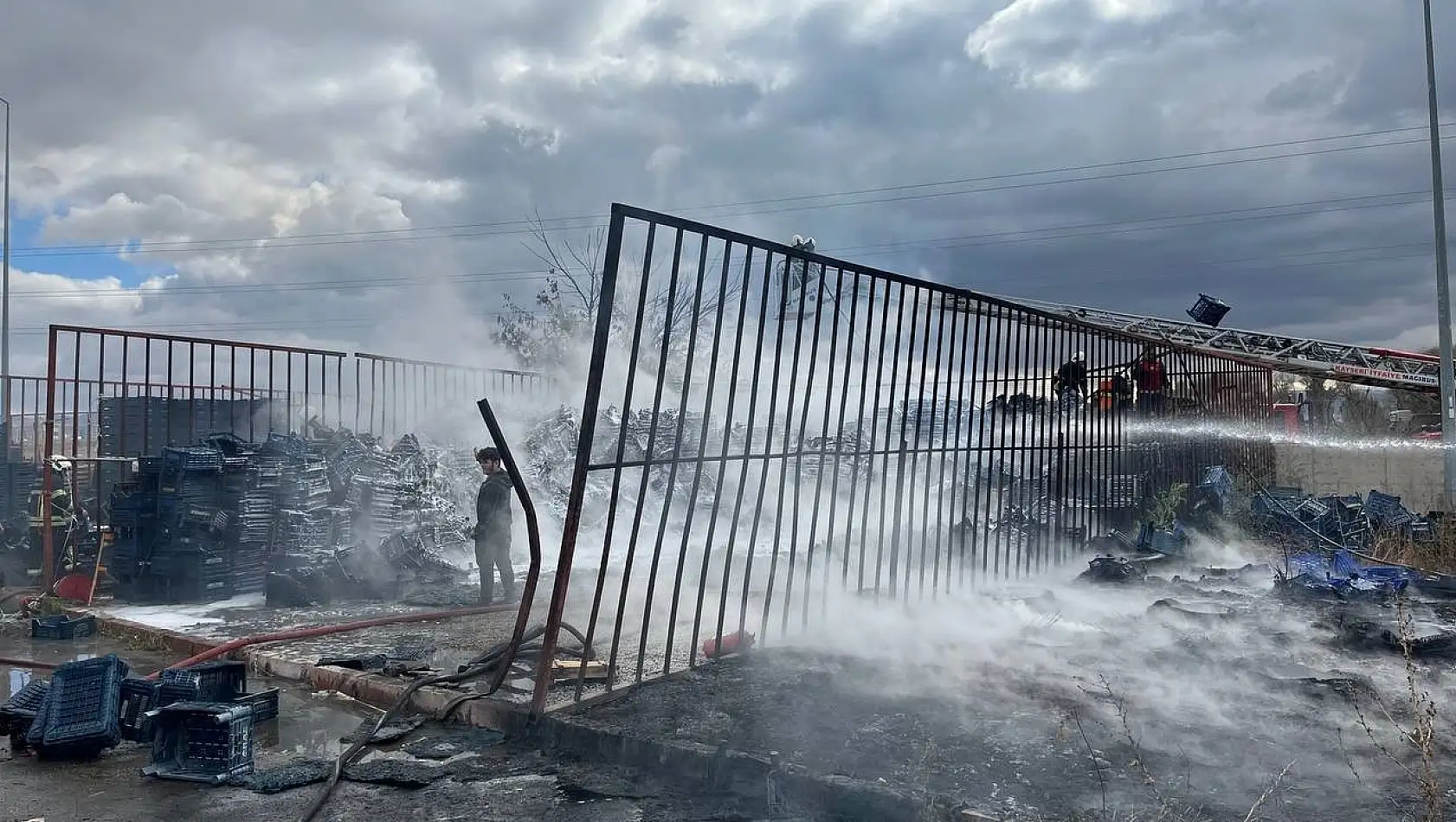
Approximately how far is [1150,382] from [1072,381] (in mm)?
2637

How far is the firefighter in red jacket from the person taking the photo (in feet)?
38.8

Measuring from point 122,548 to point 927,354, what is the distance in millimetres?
9265

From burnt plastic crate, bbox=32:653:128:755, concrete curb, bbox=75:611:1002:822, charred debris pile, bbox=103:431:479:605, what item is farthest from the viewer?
charred debris pile, bbox=103:431:479:605

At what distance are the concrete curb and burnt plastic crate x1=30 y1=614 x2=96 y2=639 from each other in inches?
139

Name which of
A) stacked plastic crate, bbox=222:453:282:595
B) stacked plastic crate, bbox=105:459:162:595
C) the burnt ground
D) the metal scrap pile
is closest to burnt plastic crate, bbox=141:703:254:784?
the burnt ground

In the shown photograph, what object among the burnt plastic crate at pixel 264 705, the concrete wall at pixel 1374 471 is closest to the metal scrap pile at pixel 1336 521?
the concrete wall at pixel 1374 471

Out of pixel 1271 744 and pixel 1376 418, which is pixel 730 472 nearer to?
pixel 1271 744

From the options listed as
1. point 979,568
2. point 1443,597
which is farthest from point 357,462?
point 1443,597

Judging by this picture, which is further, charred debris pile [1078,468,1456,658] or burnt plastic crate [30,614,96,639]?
burnt plastic crate [30,614,96,639]

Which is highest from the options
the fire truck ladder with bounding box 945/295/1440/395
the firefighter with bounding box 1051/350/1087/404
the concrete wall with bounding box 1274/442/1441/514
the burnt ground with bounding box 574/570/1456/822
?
the fire truck ladder with bounding box 945/295/1440/395

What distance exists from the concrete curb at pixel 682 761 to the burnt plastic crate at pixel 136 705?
4.11 ft

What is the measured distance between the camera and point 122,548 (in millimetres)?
10320

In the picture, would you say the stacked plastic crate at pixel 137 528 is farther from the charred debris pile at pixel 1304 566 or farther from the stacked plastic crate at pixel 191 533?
the charred debris pile at pixel 1304 566

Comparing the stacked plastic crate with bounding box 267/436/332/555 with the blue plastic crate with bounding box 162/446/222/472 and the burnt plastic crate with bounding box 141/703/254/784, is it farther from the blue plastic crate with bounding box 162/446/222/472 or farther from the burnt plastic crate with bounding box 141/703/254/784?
the burnt plastic crate with bounding box 141/703/254/784
